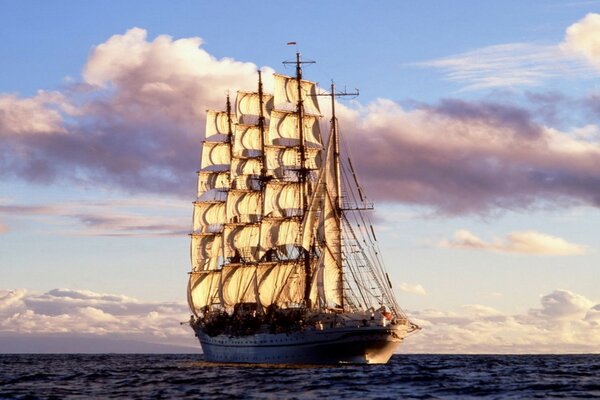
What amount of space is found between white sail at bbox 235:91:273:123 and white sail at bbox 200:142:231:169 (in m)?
16.9

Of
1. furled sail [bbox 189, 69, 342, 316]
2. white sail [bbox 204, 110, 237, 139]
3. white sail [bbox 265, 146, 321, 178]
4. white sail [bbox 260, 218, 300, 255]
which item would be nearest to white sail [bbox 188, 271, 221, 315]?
furled sail [bbox 189, 69, 342, 316]

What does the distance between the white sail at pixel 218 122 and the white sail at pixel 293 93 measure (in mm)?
33157

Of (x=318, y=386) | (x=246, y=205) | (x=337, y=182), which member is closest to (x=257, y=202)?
(x=246, y=205)

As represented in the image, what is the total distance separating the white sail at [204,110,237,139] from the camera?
175375mm

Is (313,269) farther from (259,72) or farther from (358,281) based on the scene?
(259,72)

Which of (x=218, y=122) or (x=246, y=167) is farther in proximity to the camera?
(x=218, y=122)

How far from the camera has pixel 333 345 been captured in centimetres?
12156

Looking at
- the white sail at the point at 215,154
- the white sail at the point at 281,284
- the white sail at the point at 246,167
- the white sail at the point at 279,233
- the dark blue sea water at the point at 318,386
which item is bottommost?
the dark blue sea water at the point at 318,386

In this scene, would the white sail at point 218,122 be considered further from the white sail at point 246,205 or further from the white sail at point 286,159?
the white sail at point 286,159

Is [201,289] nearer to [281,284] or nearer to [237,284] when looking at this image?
[237,284]

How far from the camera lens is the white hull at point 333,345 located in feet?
392

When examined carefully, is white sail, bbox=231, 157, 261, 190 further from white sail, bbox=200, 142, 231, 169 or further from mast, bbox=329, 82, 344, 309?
mast, bbox=329, 82, 344, 309

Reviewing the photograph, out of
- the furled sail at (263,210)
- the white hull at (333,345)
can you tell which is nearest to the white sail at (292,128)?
the furled sail at (263,210)

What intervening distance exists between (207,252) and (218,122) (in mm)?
22213
